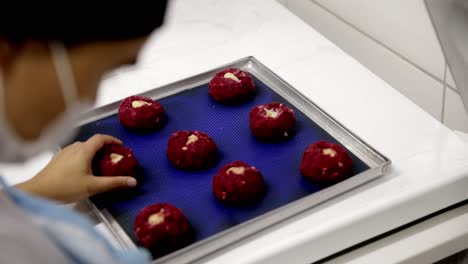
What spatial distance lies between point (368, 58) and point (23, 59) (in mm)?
796

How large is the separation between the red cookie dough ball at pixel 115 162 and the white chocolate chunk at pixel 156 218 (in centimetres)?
10

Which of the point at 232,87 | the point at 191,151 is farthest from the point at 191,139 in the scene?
the point at 232,87

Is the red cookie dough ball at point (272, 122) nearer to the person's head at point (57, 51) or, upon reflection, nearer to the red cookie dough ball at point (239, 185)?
the red cookie dough ball at point (239, 185)

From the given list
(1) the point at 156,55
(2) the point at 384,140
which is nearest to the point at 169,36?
(1) the point at 156,55

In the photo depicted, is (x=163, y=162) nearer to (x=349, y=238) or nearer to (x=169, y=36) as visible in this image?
(x=349, y=238)

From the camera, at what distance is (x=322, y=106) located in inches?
39.8

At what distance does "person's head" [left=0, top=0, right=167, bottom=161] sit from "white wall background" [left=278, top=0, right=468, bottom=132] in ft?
2.03

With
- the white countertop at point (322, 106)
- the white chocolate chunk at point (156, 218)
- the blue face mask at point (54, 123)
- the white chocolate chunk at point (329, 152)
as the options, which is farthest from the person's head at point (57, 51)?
the white chocolate chunk at point (329, 152)

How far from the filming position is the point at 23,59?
1.59 feet

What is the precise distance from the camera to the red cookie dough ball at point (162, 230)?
0.76m

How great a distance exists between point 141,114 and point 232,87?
0.14m

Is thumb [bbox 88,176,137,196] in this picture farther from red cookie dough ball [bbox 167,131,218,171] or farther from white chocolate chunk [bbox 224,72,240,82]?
white chocolate chunk [bbox 224,72,240,82]

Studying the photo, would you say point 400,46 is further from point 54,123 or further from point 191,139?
point 54,123

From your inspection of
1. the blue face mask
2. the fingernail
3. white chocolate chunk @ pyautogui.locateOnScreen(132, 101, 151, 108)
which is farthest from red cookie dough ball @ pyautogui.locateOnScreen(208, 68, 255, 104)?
the blue face mask
